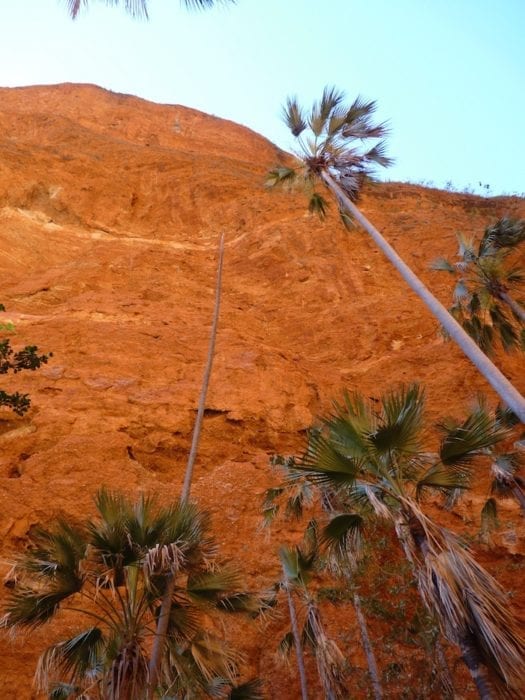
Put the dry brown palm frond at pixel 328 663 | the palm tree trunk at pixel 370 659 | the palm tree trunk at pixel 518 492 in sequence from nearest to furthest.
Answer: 1. the dry brown palm frond at pixel 328 663
2. the palm tree trunk at pixel 370 659
3. the palm tree trunk at pixel 518 492

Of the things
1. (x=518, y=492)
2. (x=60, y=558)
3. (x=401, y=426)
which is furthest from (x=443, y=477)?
(x=518, y=492)

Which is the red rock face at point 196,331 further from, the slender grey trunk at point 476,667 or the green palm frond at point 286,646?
the slender grey trunk at point 476,667

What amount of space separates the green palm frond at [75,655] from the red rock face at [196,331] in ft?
14.3

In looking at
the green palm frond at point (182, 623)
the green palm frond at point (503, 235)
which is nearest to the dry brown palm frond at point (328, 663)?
the green palm frond at point (182, 623)

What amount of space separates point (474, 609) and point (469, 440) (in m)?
1.68

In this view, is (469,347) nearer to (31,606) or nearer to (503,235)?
(31,606)

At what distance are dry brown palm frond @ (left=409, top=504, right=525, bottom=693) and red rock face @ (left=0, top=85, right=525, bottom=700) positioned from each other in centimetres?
645

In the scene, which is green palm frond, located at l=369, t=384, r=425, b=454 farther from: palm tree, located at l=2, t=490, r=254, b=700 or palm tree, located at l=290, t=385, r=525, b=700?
palm tree, located at l=2, t=490, r=254, b=700

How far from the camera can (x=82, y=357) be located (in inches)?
610

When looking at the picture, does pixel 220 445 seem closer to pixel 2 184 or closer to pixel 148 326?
pixel 148 326

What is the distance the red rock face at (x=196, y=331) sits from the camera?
40.3 feet

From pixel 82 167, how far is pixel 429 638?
2574cm

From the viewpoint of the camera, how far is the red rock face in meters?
12.3

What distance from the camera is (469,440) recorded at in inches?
221
